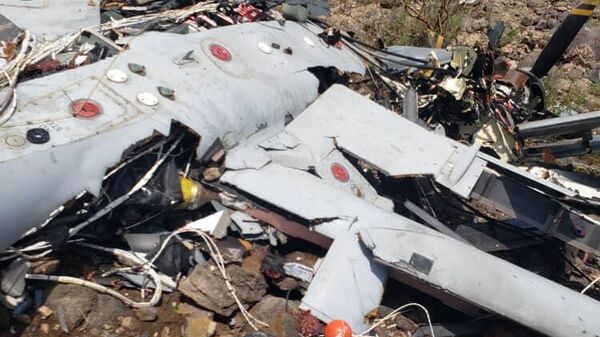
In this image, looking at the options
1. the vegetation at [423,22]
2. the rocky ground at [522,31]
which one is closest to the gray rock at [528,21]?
the rocky ground at [522,31]

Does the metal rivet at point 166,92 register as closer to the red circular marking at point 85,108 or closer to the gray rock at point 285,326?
Answer: the red circular marking at point 85,108

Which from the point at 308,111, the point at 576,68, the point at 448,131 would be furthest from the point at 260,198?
the point at 576,68

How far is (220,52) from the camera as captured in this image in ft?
17.2

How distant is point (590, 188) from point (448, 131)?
64.3 inches

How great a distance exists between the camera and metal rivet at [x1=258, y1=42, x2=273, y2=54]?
223 inches

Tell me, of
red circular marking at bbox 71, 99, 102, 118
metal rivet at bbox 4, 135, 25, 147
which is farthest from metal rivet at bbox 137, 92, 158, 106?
metal rivet at bbox 4, 135, 25, 147

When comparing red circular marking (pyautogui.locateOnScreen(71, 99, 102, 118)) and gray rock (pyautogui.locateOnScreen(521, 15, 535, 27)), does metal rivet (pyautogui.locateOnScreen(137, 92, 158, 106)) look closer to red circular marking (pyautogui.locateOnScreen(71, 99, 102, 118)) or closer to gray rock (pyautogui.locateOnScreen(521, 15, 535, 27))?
red circular marking (pyautogui.locateOnScreen(71, 99, 102, 118))

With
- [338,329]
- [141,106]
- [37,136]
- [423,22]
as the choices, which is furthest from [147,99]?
[423,22]

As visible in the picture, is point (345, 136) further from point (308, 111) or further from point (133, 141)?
point (133, 141)

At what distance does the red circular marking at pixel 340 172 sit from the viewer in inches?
202

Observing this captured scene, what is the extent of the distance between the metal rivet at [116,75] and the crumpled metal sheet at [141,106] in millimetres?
39

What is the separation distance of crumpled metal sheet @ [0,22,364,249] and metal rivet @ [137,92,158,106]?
0.11 feet

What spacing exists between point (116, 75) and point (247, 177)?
47.8 inches

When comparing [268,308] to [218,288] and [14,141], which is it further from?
[14,141]
